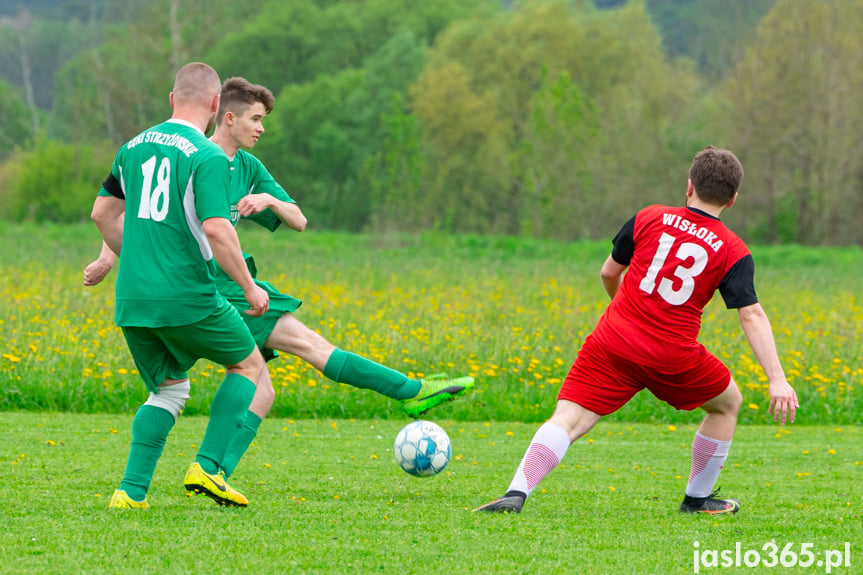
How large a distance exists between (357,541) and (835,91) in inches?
1430

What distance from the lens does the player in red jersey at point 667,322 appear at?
4777 mm

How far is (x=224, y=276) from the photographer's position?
18.1ft

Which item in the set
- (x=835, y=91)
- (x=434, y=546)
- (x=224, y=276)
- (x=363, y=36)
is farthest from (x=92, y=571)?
(x=363, y=36)

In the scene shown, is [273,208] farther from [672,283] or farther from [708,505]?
→ [708,505]

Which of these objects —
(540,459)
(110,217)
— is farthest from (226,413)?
(540,459)

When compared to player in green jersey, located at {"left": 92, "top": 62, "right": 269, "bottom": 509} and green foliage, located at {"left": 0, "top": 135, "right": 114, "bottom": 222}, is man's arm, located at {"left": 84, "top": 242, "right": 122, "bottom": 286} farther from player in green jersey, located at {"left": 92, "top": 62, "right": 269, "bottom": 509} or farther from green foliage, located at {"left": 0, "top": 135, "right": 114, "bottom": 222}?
green foliage, located at {"left": 0, "top": 135, "right": 114, "bottom": 222}

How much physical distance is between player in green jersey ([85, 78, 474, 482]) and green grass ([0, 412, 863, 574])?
1.78ft

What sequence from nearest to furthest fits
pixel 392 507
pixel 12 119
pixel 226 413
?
pixel 226 413 < pixel 392 507 < pixel 12 119

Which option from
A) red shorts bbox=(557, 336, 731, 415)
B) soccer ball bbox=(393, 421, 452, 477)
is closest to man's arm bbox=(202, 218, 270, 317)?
soccer ball bbox=(393, 421, 452, 477)

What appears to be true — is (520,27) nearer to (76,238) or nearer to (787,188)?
(787,188)

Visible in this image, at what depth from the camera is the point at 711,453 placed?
5203 mm

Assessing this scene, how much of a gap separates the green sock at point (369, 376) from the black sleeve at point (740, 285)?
5.98 feet

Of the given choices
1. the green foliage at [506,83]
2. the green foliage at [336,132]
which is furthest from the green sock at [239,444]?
the green foliage at [336,132]

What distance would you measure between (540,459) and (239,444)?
5.56ft
